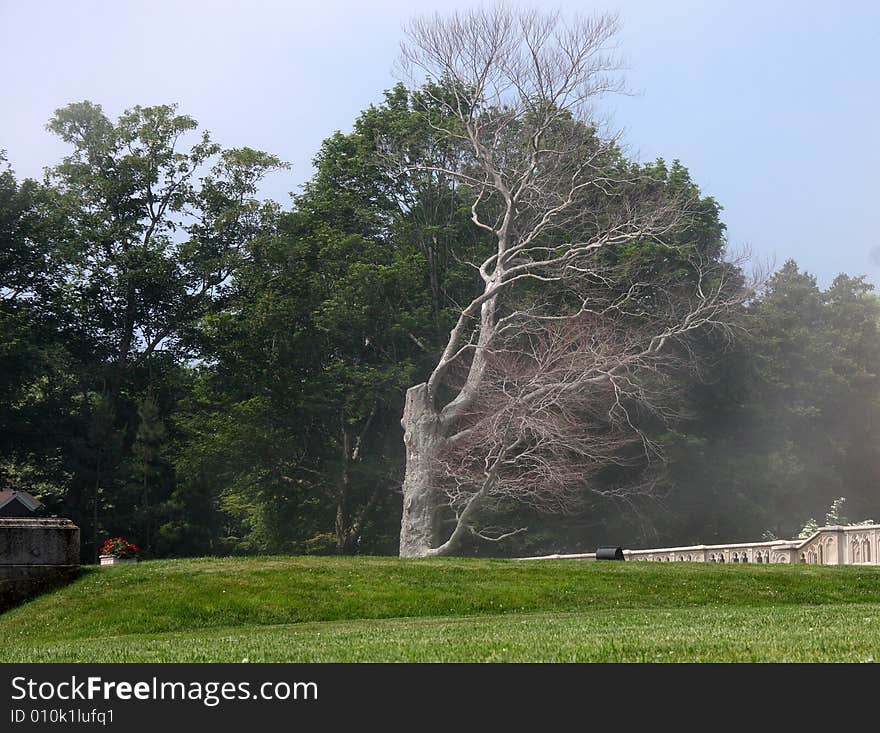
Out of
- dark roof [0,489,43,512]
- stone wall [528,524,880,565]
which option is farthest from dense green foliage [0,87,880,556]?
stone wall [528,524,880,565]

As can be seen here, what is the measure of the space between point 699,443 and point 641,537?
188 inches

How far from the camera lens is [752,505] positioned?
164 feet

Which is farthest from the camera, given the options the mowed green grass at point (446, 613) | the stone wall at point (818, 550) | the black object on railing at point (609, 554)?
the black object on railing at point (609, 554)

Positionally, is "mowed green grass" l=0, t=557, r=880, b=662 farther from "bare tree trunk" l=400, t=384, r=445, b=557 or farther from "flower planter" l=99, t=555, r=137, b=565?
"bare tree trunk" l=400, t=384, r=445, b=557

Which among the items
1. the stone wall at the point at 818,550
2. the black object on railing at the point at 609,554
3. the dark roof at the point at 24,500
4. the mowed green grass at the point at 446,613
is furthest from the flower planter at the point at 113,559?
the dark roof at the point at 24,500

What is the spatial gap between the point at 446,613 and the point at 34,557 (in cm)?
826

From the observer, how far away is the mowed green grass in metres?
10.6

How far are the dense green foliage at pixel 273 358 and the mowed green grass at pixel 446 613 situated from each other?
2273 cm

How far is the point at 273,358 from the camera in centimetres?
4803

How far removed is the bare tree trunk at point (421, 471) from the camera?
132 feet

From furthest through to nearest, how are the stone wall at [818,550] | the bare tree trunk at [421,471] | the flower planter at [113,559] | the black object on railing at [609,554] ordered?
the bare tree trunk at [421,471] < the flower planter at [113,559] < the black object on railing at [609,554] < the stone wall at [818,550]

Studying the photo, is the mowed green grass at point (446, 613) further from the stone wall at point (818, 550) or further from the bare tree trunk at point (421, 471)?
the bare tree trunk at point (421, 471)
